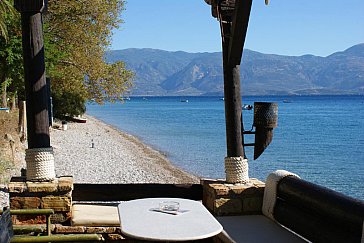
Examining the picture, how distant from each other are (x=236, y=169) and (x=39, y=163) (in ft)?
6.14

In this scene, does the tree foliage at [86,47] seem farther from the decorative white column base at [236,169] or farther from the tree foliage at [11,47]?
the decorative white column base at [236,169]

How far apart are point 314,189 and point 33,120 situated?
257 centimetres

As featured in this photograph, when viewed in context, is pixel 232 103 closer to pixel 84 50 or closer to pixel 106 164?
pixel 106 164

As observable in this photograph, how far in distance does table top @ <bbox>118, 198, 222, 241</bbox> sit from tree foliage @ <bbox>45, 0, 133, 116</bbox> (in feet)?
52.1

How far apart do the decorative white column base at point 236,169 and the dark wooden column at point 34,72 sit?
177 centimetres

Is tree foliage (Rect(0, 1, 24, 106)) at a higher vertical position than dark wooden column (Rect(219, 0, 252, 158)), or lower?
higher

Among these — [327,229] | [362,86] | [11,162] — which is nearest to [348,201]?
[327,229]

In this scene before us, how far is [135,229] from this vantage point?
3523 mm

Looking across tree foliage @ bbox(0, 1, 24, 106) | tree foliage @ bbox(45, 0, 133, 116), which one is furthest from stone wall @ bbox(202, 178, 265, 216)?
tree foliage @ bbox(45, 0, 133, 116)

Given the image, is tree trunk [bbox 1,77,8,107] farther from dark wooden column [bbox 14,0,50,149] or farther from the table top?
the table top

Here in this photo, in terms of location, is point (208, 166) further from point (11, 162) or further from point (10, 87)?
point (11, 162)

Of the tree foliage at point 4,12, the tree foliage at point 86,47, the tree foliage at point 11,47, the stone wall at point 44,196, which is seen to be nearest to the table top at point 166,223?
the stone wall at point 44,196

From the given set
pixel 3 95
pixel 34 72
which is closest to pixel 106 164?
pixel 3 95

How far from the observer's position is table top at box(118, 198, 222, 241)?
341 centimetres
